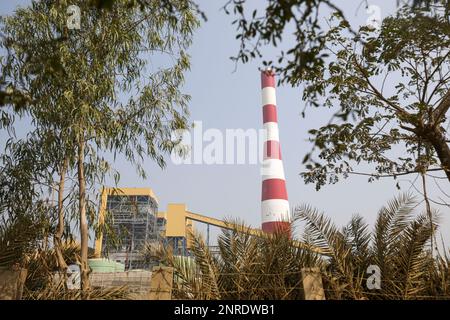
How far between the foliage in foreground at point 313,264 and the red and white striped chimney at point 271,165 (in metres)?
19.4

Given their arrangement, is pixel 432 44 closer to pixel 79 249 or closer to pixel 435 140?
pixel 435 140

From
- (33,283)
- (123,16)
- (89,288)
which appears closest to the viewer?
(89,288)

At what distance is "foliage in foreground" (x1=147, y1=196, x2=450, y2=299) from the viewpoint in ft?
14.2

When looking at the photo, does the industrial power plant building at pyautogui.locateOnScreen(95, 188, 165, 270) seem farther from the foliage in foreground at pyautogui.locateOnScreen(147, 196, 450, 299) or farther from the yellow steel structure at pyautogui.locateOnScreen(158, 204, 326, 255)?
the yellow steel structure at pyautogui.locateOnScreen(158, 204, 326, 255)

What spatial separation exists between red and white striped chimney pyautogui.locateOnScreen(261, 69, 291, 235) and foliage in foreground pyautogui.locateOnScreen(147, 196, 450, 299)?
1944 centimetres

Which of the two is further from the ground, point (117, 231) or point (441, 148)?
point (441, 148)

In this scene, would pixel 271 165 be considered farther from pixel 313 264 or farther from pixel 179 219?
pixel 313 264

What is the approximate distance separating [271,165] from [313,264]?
21976mm

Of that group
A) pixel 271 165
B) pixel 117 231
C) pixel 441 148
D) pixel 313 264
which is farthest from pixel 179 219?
pixel 313 264

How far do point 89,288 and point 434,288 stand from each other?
3.60m

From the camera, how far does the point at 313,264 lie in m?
4.64

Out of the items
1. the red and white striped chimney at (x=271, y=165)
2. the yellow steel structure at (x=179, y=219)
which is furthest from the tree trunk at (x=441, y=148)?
the yellow steel structure at (x=179, y=219)

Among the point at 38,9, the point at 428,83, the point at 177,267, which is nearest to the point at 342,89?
the point at 428,83
